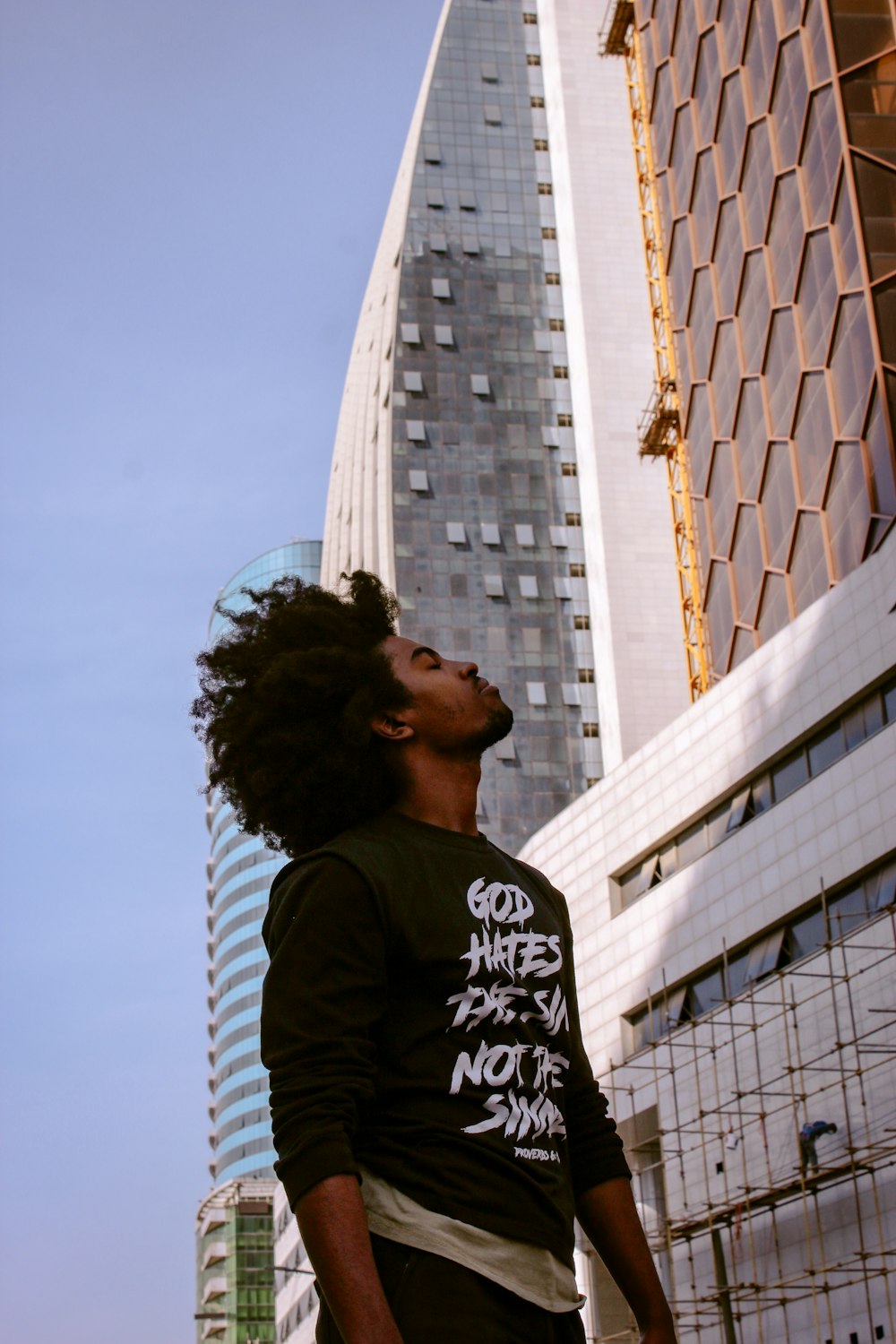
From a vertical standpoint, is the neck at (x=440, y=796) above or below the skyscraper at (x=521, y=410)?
below

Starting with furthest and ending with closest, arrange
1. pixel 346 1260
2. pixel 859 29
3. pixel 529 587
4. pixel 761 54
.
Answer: pixel 529 587 < pixel 761 54 < pixel 859 29 < pixel 346 1260

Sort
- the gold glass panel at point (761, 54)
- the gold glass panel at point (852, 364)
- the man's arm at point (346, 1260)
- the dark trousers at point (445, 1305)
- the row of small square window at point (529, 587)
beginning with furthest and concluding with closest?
the row of small square window at point (529, 587)
the gold glass panel at point (761, 54)
the gold glass panel at point (852, 364)
the dark trousers at point (445, 1305)
the man's arm at point (346, 1260)

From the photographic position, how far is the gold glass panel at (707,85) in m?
41.6

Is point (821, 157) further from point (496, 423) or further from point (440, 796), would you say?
point (496, 423)

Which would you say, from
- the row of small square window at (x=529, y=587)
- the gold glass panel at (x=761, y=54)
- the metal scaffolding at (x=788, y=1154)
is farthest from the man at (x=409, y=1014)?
the row of small square window at (x=529, y=587)

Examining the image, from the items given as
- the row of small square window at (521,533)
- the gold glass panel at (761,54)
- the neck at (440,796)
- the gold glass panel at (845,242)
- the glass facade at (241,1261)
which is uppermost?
the row of small square window at (521,533)

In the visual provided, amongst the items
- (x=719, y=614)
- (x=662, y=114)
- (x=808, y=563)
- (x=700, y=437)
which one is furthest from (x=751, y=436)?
(x=662, y=114)

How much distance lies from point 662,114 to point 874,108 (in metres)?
14.0

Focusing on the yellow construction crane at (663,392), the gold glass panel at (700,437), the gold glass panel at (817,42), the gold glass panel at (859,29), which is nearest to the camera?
the gold glass panel at (859,29)

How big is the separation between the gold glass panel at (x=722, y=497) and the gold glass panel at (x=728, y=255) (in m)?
3.38

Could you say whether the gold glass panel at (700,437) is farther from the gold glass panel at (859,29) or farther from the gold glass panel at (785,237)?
the gold glass panel at (859,29)

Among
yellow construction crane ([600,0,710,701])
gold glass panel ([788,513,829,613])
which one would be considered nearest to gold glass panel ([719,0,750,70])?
yellow construction crane ([600,0,710,701])

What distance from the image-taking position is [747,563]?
38750mm

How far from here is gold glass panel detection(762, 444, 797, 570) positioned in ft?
118
